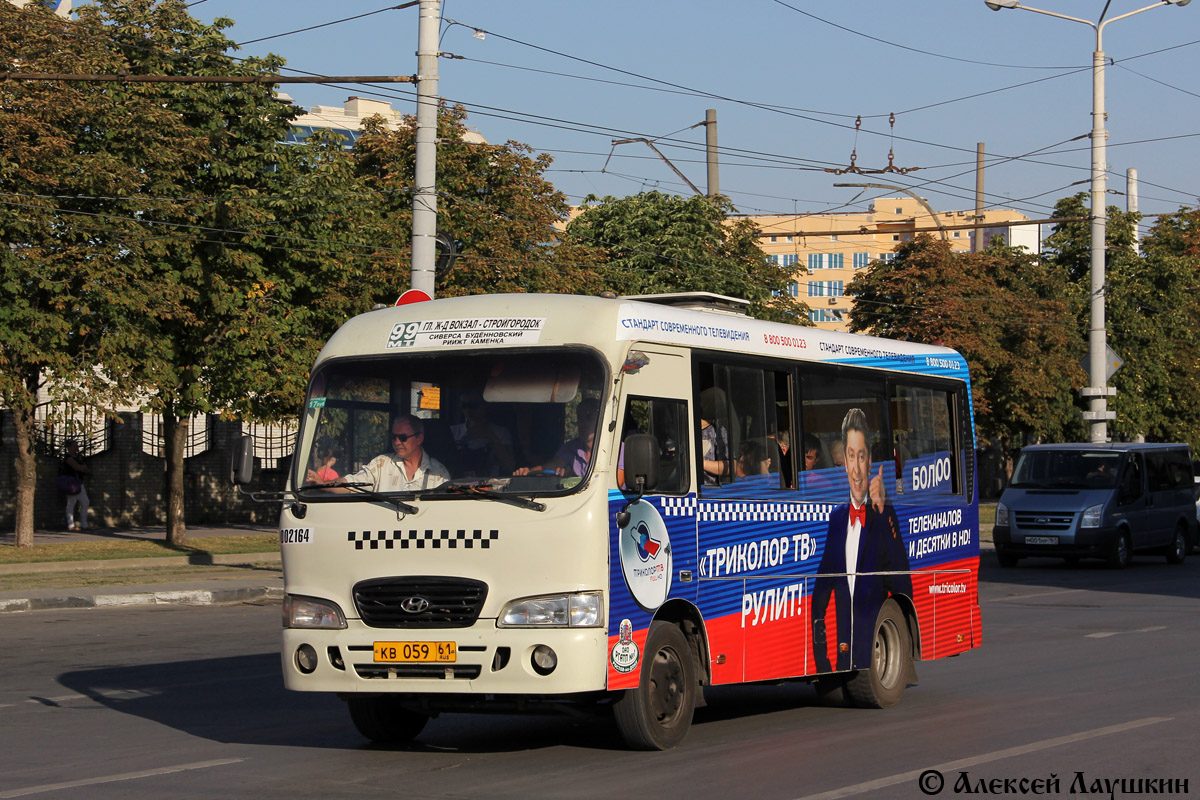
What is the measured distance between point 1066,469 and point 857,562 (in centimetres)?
1878

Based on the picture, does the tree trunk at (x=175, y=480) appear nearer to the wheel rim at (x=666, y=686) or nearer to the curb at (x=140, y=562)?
the curb at (x=140, y=562)

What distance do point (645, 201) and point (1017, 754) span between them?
3825 cm

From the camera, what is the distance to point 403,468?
8984mm

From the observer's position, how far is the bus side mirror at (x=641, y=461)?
8523 mm

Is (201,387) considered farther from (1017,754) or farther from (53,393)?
(1017,754)

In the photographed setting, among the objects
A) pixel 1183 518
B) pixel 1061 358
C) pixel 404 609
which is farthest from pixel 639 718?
pixel 1061 358

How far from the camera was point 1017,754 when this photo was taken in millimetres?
9070

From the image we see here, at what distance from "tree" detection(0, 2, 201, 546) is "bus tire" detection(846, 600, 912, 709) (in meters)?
17.3

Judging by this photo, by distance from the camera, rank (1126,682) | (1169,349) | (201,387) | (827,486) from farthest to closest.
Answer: (1169,349) < (201,387) < (1126,682) < (827,486)

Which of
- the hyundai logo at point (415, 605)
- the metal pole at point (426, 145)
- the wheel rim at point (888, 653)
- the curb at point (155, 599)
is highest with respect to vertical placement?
the metal pole at point (426, 145)

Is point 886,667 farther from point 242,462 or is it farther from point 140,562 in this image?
point 140,562

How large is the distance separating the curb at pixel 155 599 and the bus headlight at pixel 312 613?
11772 millimetres

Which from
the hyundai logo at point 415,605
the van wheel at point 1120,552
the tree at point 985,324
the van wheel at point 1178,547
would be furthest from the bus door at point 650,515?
the tree at point 985,324

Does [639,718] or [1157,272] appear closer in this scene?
[639,718]
